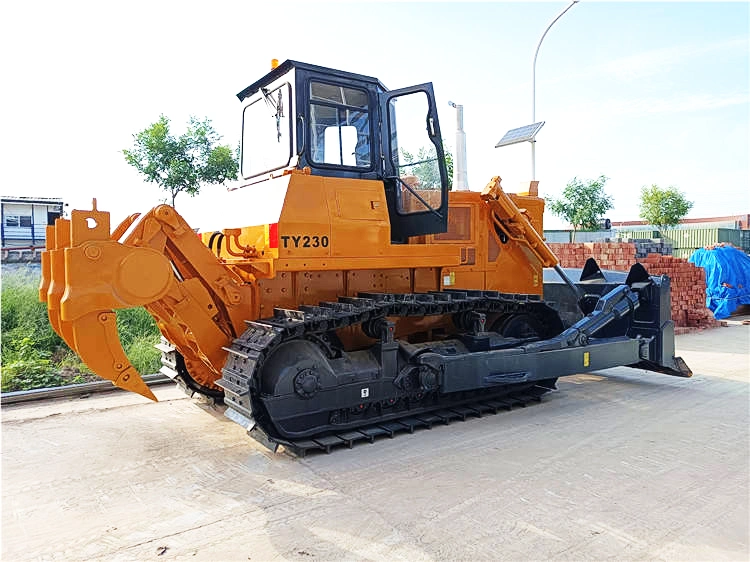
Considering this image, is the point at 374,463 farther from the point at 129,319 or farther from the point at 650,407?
the point at 129,319

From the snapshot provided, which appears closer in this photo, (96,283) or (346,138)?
(96,283)

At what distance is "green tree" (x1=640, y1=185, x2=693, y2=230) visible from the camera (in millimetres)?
38375

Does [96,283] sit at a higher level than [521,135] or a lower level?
lower

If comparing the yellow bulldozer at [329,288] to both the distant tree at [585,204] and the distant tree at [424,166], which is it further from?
the distant tree at [585,204]

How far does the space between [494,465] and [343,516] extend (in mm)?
1440

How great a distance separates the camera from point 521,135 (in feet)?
42.1

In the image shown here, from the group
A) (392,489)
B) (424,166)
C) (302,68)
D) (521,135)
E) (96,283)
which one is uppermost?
(521,135)

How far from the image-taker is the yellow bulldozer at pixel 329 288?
441 cm

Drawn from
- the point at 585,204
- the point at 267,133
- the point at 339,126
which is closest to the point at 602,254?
the point at 339,126

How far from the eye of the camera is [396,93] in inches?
222

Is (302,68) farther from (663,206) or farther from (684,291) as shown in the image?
(663,206)

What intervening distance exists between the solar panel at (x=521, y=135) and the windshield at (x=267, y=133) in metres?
7.99

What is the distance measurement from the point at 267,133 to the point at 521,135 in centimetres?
853

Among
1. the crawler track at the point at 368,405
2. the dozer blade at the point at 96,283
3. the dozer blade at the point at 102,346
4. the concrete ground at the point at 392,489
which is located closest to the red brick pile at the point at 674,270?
the concrete ground at the point at 392,489
